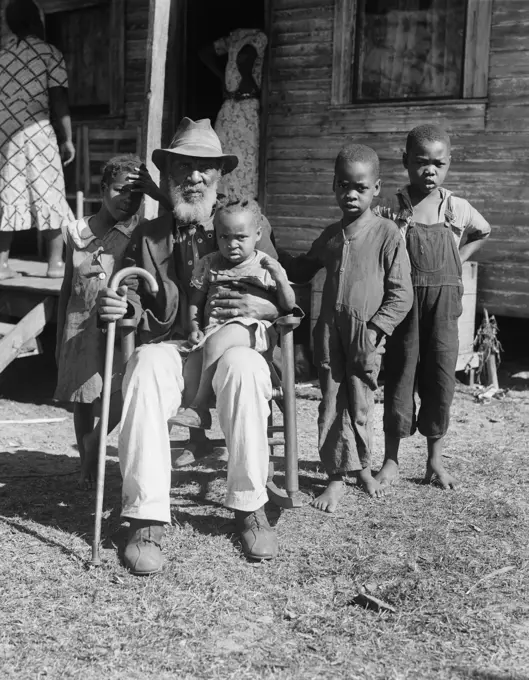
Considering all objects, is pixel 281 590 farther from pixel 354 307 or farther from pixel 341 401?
pixel 354 307

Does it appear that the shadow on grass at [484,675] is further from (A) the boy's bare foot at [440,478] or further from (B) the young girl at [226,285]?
(A) the boy's bare foot at [440,478]

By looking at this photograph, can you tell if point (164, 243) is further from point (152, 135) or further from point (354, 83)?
point (354, 83)

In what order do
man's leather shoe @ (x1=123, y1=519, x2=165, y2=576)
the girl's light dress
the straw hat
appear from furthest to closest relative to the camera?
the girl's light dress → the straw hat → man's leather shoe @ (x1=123, y1=519, x2=165, y2=576)

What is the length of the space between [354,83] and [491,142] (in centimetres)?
156

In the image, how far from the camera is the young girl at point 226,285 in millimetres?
3588

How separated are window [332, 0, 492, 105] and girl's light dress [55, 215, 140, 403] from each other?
13.7 feet

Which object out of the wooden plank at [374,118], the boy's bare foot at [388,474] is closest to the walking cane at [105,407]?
the boy's bare foot at [388,474]

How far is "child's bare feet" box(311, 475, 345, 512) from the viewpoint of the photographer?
13.2ft

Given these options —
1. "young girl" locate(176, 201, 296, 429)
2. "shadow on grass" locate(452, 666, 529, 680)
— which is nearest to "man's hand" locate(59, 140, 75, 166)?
"young girl" locate(176, 201, 296, 429)

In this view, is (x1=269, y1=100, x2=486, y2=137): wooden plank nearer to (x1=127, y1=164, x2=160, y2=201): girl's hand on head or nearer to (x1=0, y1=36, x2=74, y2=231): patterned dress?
(x1=0, y1=36, x2=74, y2=231): patterned dress

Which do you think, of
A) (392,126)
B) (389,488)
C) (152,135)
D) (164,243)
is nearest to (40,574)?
(164,243)

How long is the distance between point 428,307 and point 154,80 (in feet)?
11.0

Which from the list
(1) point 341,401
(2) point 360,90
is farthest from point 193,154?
(2) point 360,90

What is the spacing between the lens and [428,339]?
4.26 meters
